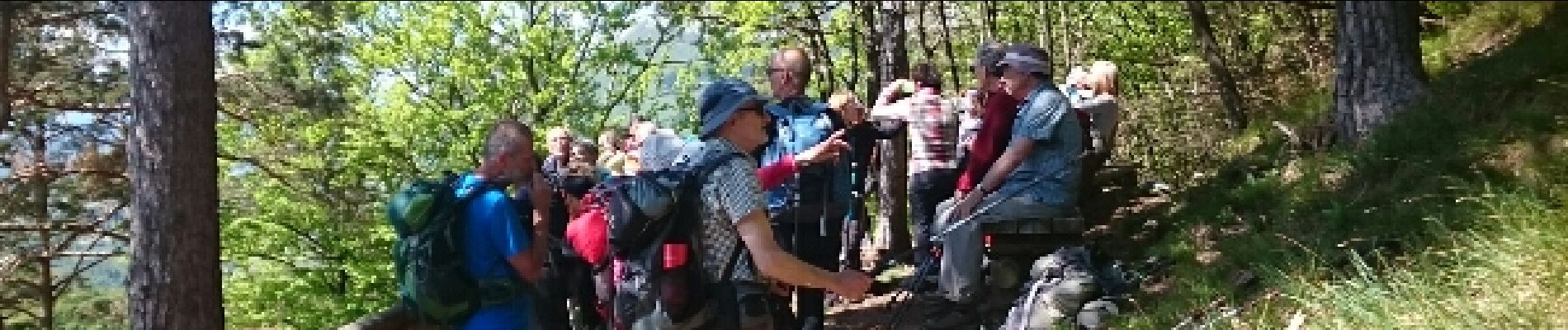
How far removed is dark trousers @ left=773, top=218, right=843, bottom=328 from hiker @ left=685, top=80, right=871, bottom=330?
85.9 inches

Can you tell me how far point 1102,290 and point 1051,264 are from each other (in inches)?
10.8

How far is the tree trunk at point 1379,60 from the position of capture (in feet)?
22.3

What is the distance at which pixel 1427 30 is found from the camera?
34.2ft

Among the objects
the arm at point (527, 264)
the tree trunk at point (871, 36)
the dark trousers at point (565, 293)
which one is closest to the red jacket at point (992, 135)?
the dark trousers at point (565, 293)

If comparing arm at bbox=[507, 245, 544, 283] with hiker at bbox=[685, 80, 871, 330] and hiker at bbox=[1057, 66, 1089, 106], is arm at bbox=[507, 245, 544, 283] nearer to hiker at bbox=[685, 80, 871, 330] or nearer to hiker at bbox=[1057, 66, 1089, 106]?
hiker at bbox=[685, 80, 871, 330]

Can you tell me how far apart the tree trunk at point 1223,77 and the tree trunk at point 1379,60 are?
2.98 meters

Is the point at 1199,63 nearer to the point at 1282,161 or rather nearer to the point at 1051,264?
the point at 1282,161

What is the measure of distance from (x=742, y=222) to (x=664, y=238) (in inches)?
10.2

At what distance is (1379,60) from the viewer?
270 inches

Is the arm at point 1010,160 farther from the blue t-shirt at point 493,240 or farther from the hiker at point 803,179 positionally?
the blue t-shirt at point 493,240

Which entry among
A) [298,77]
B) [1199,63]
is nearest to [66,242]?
[298,77]

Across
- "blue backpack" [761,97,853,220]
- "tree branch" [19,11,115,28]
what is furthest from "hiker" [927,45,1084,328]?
"tree branch" [19,11,115,28]

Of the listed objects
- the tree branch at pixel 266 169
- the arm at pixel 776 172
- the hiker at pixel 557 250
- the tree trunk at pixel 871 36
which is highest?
the tree trunk at pixel 871 36

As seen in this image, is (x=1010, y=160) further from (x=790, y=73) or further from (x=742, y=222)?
(x=742, y=222)
